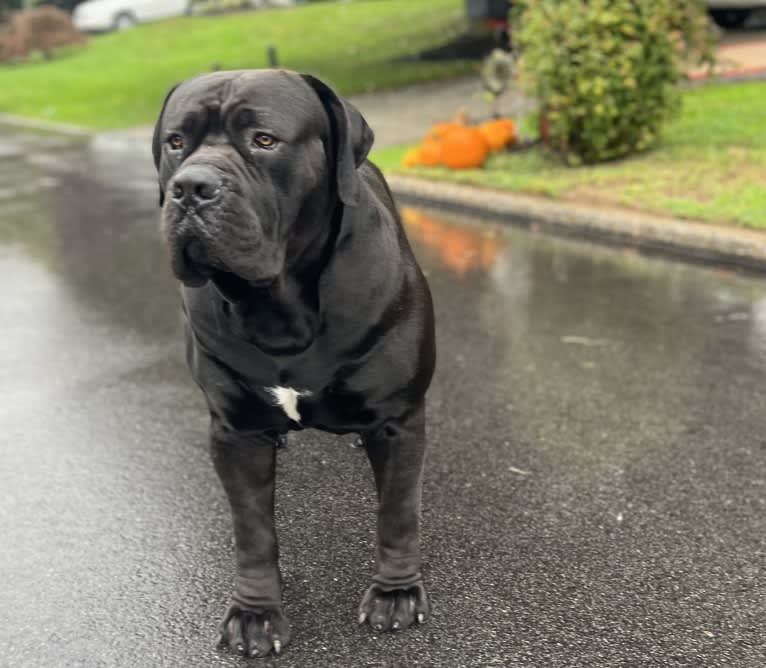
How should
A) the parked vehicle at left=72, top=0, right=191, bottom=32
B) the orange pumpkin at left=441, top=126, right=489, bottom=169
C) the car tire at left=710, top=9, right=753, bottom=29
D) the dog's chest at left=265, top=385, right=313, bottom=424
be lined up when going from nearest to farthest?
the dog's chest at left=265, top=385, right=313, bottom=424
the orange pumpkin at left=441, top=126, right=489, bottom=169
the car tire at left=710, top=9, right=753, bottom=29
the parked vehicle at left=72, top=0, right=191, bottom=32

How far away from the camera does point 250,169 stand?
A: 2.42m

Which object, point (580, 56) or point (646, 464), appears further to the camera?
point (580, 56)

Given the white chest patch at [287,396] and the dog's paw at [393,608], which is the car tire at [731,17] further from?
the white chest patch at [287,396]

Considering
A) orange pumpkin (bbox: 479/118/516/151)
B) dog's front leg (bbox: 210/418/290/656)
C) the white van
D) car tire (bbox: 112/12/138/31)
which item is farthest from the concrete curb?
car tire (bbox: 112/12/138/31)

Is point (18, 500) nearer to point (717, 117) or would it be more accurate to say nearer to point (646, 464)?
point (646, 464)

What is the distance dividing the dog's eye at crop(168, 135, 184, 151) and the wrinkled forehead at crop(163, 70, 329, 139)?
0.03 metres

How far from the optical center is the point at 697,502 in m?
3.83

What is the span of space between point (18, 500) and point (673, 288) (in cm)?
457

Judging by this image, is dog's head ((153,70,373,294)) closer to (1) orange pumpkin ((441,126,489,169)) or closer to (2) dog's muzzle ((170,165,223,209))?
(2) dog's muzzle ((170,165,223,209))

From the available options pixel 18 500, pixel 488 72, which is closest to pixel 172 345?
pixel 18 500

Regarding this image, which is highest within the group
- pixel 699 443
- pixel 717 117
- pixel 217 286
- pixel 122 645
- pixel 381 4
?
pixel 217 286

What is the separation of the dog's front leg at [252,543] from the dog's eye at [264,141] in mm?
928

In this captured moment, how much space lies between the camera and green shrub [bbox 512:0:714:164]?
9180 mm

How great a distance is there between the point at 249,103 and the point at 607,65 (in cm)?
750
